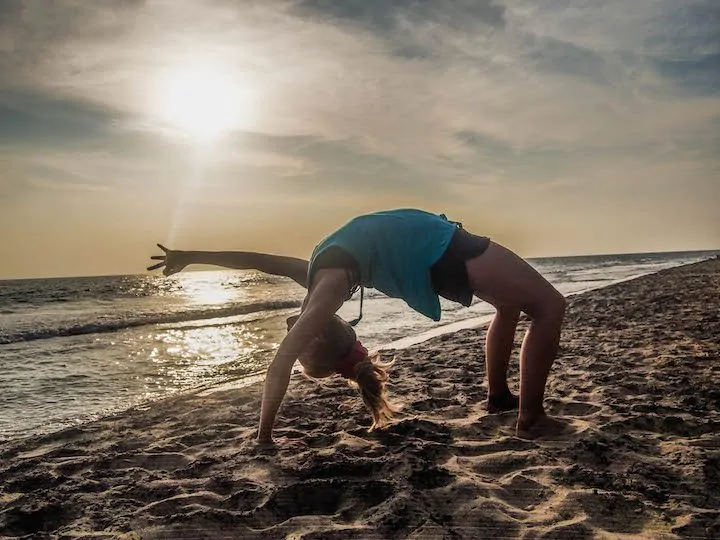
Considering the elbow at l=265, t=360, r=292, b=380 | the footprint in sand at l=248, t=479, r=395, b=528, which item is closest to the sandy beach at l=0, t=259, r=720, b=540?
the footprint in sand at l=248, t=479, r=395, b=528

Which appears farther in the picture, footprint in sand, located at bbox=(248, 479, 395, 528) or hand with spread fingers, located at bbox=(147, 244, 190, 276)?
hand with spread fingers, located at bbox=(147, 244, 190, 276)

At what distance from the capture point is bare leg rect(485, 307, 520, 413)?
3.88 m

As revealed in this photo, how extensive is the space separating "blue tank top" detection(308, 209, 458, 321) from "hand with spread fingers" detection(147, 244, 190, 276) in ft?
3.72

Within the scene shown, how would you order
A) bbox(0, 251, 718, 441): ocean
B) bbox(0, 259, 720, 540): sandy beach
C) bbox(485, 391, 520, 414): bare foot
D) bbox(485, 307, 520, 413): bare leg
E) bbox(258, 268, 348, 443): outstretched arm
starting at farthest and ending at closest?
bbox(0, 251, 718, 441): ocean, bbox(485, 391, 520, 414): bare foot, bbox(485, 307, 520, 413): bare leg, bbox(258, 268, 348, 443): outstretched arm, bbox(0, 259, 720, 540): sandy beach

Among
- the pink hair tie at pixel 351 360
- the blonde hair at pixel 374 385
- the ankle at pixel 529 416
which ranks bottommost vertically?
the ankle at pixel 529 416

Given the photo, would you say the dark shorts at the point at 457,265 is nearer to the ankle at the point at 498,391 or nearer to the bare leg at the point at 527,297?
the bare leg at the point at 527,297

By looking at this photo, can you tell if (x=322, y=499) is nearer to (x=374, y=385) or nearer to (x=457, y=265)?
(x=374, y=385)

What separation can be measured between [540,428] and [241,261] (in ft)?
7.19

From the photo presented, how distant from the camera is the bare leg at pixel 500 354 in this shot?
12.7 feet

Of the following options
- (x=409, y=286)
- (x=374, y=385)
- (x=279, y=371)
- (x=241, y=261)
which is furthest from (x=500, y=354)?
(x=241, y=261)

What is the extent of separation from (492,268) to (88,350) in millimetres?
Answer: 9031

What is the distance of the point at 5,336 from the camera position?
45.9 feet

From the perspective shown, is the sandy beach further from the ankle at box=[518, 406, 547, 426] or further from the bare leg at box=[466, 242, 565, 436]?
the bare leg at box=[466, 242, 565, 436]

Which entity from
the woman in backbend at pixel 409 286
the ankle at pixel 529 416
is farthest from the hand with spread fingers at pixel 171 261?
the ankle at pixel 529 416
